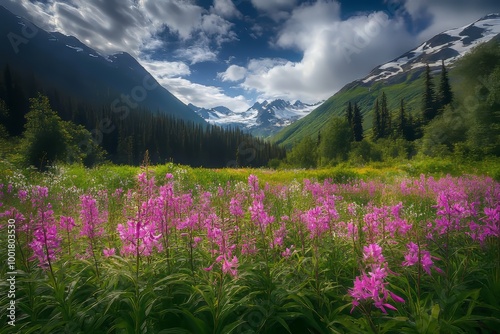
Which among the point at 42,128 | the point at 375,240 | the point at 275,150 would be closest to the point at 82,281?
the point at 375,240

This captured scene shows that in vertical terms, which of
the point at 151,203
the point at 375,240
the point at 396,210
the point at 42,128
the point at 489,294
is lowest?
→ the point at 489,294

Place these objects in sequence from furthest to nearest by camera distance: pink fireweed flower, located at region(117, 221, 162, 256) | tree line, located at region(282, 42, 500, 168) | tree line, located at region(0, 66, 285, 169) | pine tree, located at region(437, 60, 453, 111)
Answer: tree line, located at region(0, 66, 285, 169) < pine tree, located at region(437, 60, 453, 111) < tree line, located at region(282, 42, 500, 168) < pink fireweed flower, located at region(117, 221, 162, 256)

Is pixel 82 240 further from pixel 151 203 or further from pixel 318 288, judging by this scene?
pixel 318 288

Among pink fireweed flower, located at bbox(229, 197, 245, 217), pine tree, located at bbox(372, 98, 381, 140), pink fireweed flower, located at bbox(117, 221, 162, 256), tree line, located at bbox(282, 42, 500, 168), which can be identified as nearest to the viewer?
pink fireweed flower, located at bbox(117, 221, 162, 256)

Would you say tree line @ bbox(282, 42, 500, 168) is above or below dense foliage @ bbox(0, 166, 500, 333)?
above

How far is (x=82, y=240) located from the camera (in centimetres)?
416

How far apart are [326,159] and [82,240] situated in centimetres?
5799

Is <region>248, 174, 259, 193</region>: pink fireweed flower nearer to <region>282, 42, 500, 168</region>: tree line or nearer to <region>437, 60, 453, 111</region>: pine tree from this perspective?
<region>282, 42, 500, 168</region>: tree line

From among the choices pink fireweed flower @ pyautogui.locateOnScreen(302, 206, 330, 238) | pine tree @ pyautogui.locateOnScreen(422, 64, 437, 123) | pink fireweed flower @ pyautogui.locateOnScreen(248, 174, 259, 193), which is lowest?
pink fireweed flower @ pyautogui.locateOnScreen(302, 206, 330, 238)

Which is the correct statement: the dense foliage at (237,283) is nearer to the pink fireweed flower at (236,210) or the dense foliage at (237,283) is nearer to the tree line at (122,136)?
the pink fireweed flower at (236,210)

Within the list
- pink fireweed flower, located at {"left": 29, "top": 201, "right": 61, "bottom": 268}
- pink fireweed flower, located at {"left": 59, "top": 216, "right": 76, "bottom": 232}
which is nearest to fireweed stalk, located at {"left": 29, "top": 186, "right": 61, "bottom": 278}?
pink fireweed flower, located at {"left": 29, "top": 201, "right": 61, "bottom": 268}

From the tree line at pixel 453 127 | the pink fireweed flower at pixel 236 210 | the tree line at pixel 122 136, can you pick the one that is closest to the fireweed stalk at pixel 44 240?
the pink fireweed flower at pixel 236 210

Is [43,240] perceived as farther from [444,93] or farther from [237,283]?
[444,93]

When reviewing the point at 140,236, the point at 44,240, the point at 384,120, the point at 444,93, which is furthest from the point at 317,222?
the point at 384,120
